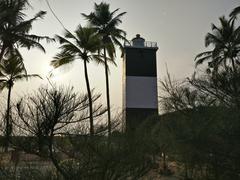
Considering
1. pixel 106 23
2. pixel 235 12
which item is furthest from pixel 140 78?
pixel 235 12

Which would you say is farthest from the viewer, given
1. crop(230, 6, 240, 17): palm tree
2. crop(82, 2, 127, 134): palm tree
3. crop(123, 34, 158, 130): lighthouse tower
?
crop(123, 34, 158, 130): lighthouse tower

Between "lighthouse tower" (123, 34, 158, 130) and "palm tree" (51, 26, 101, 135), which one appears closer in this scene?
"palm tree" (51, 26, 101, 135)

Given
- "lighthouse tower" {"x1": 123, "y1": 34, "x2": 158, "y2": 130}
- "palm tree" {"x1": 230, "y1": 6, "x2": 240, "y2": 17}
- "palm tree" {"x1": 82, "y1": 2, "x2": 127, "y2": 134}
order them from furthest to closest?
"lighthouse tower" {"x1": 123, "y1": 34, "x2": 158, "y2": 130}, "palm tree" {"x1": 82, "y1": 2, "x2": 127, "y2": 134}, "palm tree" {"x1": 230, "y1": 6, "x2": 240, "y2": 17}

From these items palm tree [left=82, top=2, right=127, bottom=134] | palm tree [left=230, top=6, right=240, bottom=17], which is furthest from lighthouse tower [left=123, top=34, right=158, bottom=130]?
palm tree [left=230, top=6, right=240, bottom=17]

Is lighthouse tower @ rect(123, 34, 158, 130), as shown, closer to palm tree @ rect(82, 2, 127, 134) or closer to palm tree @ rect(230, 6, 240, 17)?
palm tree @ rect(82, 2, 127, 134)

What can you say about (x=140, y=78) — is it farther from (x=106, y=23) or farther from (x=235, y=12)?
(x=235, y=12)

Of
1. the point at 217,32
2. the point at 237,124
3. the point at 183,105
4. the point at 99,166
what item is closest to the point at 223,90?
the point at 183,105

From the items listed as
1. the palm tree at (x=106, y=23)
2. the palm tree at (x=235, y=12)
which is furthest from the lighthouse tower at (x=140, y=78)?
the palm tree at (x=235, y=12)

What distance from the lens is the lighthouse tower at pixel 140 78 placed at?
1312 inches

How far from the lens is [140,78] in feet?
113

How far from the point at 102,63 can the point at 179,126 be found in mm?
13190

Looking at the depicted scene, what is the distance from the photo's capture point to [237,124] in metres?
9.81

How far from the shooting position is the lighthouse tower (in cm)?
3331

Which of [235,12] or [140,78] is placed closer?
[235,12]
